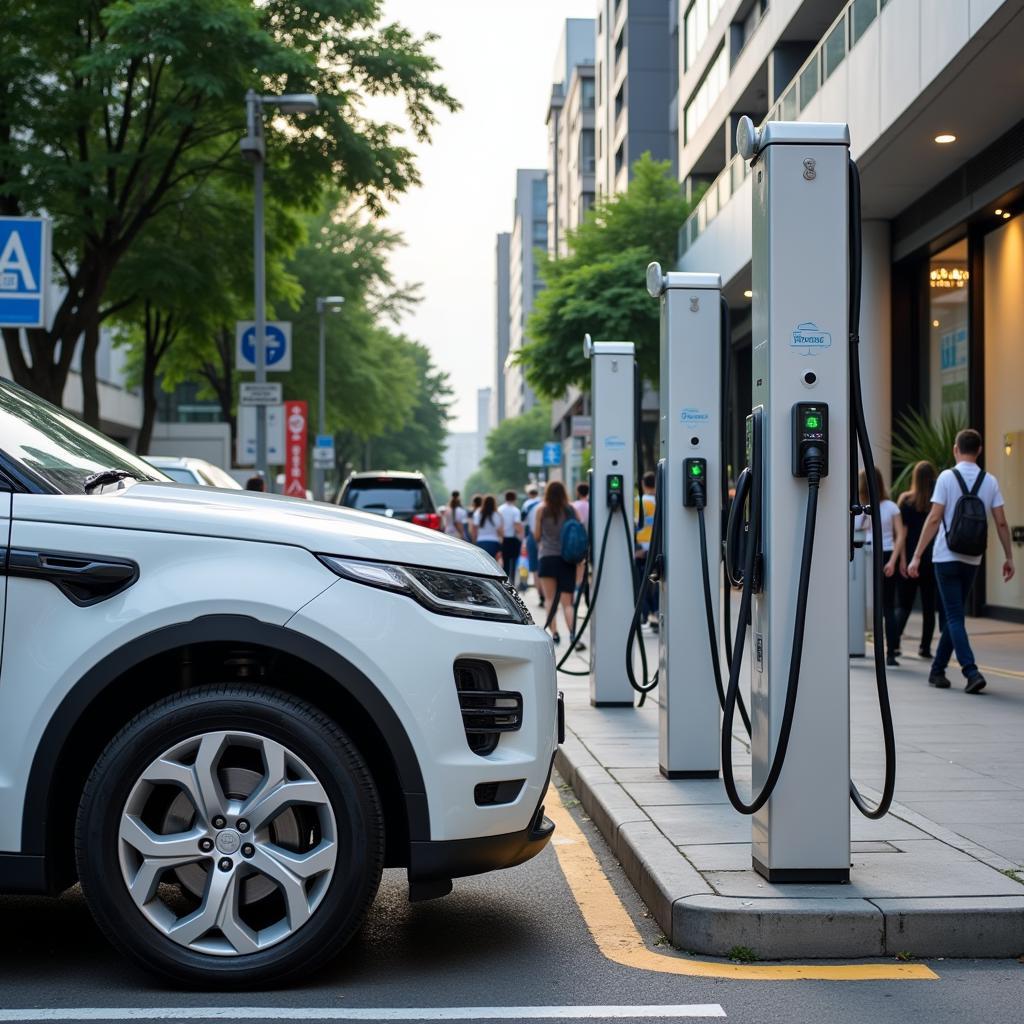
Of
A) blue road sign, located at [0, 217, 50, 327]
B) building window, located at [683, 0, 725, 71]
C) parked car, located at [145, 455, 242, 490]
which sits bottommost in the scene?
parked car, located at [145, 455, 242, 490]

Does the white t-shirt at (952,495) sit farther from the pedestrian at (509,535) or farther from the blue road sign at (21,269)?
the pedestrian at (509,535)

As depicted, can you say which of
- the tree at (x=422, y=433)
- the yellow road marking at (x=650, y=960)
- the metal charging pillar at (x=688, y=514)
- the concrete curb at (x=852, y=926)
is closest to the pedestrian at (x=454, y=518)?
the metal charging pillar at (x=688, y=514)

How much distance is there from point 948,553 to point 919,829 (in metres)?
5.61

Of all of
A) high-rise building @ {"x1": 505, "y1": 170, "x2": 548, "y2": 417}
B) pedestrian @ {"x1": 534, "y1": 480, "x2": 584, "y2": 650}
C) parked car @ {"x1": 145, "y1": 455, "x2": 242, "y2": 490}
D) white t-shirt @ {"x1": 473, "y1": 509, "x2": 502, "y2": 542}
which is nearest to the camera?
parked car @ {"x1": 145, "y1": 455, "x2": 242, "y2": 490}

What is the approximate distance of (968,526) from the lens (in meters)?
10.8

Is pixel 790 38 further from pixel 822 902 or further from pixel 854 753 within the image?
pixel 822 902

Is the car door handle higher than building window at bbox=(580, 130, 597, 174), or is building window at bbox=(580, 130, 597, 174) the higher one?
building window at bbox=(580, 130, 597, 174)

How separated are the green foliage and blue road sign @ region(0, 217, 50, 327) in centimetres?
10553

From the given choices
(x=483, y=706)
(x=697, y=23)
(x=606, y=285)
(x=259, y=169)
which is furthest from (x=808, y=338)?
(x=697, y=23)

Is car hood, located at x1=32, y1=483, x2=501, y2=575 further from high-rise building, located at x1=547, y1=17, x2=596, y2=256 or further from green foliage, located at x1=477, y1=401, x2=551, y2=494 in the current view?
green foliage, located at x1=477, y1=401, x2=551, y2=494

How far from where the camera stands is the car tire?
4.05m

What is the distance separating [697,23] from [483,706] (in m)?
34.2

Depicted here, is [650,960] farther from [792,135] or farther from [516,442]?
[516,442]

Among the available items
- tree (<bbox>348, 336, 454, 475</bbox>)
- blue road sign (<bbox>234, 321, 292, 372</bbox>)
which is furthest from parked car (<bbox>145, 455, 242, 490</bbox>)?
tree (<bbox>348, 336, 454, 475</bbox>)
